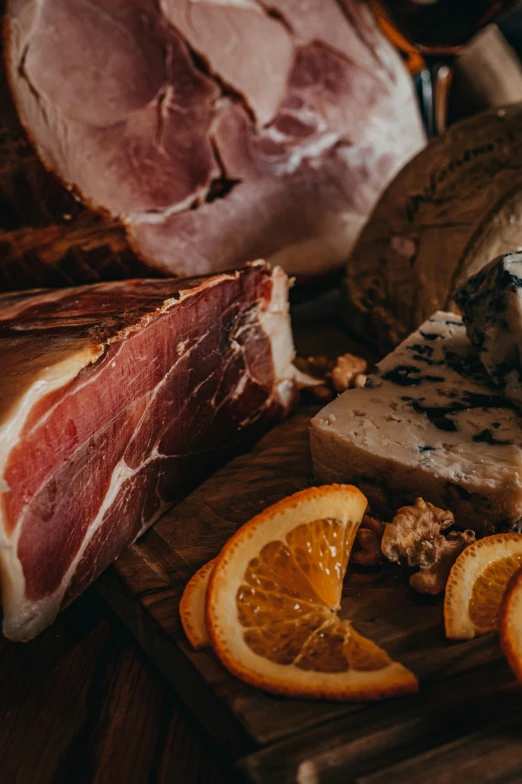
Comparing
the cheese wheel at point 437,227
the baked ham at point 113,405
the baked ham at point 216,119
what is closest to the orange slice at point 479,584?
the baked ham at point 113,405

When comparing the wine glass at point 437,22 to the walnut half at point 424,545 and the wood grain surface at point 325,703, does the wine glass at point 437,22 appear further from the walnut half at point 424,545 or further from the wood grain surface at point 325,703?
the wood grain surface at point 325,703

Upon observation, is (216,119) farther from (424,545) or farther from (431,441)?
(424,545)

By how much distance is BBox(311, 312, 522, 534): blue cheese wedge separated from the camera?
4.85ft

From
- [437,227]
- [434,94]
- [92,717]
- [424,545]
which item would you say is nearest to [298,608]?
[424,545]

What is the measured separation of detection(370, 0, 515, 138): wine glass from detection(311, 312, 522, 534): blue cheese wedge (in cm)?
157

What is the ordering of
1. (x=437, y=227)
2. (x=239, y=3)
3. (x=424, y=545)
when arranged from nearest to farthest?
(x=424, y=545)
(x=437, y=227)
(x=239, y=3)

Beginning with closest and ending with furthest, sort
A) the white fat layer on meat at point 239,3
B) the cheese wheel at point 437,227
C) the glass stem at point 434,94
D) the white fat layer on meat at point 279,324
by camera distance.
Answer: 1. the white fat layer on meat at point 279,324
2. the cheese wheel at point 437,227
3. the white fat layer on meat at point 239,3
4. the glass stem at point 434,94

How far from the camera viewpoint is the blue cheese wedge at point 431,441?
1479 millimetres

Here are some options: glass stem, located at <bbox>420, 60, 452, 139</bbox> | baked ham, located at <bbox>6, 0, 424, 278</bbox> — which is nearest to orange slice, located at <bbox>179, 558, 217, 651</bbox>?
baked ham, located at <bbox>6, 0, 424, 278</bbox>

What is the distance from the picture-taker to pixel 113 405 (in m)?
1.51

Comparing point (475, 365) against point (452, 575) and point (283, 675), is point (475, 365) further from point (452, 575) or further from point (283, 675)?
point (283, 675)

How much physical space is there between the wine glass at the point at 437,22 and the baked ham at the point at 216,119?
12 cm

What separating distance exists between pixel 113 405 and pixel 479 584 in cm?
82

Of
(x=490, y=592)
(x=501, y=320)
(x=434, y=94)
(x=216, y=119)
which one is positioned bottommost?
(x=490, y=592)
